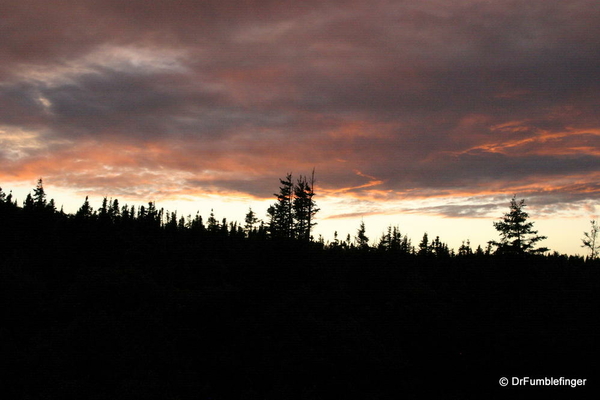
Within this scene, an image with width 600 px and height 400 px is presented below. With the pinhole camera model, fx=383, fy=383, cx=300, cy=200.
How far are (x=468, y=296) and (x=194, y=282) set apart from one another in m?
21.0

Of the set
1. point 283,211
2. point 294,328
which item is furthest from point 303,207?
point 294,328

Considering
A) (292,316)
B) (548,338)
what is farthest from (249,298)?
(548,338)

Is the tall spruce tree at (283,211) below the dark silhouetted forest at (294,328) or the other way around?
the other way around

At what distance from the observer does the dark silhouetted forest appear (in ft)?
59.5

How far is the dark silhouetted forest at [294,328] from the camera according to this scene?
59.5 ft

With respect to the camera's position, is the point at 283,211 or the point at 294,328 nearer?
the point at 294,328

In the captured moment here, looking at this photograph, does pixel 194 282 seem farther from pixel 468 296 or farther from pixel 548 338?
pixel 548 338

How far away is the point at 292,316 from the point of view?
23266 mm

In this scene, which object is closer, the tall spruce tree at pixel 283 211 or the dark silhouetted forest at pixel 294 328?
the dark silhouetted forest at pixel 294 328

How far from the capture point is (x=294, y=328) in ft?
72.9

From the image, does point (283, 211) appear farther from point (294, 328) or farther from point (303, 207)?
point (294, 328)

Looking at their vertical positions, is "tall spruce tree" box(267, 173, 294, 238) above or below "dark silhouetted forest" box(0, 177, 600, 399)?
above

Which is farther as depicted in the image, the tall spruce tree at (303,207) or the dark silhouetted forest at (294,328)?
the tall spruce tree at (303,207)

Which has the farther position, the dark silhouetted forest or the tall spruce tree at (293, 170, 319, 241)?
the tall spruce tree at (293, 170, 319, 241)
